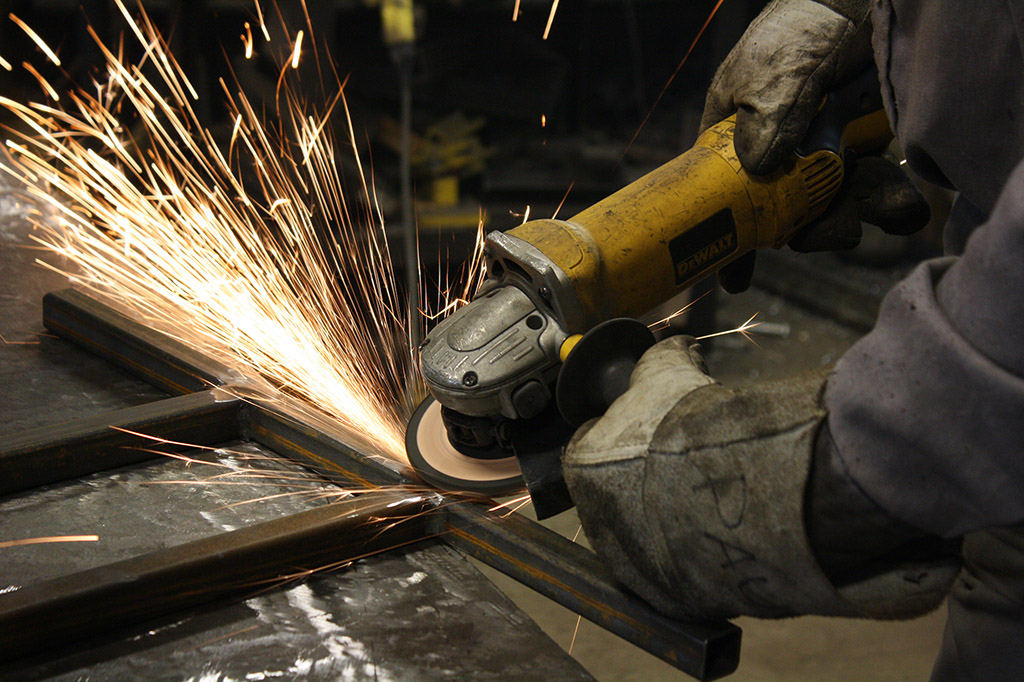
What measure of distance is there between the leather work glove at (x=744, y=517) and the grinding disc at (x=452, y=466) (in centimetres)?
40

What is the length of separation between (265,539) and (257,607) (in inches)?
3.8

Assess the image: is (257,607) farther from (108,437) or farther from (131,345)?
(131,345)

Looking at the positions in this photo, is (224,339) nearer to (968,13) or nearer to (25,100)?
(968,13)


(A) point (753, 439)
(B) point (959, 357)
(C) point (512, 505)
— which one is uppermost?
(B) point (959, 357)

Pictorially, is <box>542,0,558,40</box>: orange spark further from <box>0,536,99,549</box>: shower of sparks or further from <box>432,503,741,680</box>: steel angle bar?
<box>0,536,99,549</box>: shower of sparks

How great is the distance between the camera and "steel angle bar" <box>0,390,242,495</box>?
1.56 m

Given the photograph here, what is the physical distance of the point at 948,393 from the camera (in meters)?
0.90

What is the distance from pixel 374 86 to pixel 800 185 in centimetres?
383

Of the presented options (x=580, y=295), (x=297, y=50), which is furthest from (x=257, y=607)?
(x=297, y=50)

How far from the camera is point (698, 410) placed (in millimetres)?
1108

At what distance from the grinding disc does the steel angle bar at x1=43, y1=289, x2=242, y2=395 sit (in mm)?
453

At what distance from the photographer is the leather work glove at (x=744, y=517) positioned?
39.5 inches

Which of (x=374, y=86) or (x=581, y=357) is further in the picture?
(x=374, y=86)

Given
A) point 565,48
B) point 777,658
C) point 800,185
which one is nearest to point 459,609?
point 800,185
